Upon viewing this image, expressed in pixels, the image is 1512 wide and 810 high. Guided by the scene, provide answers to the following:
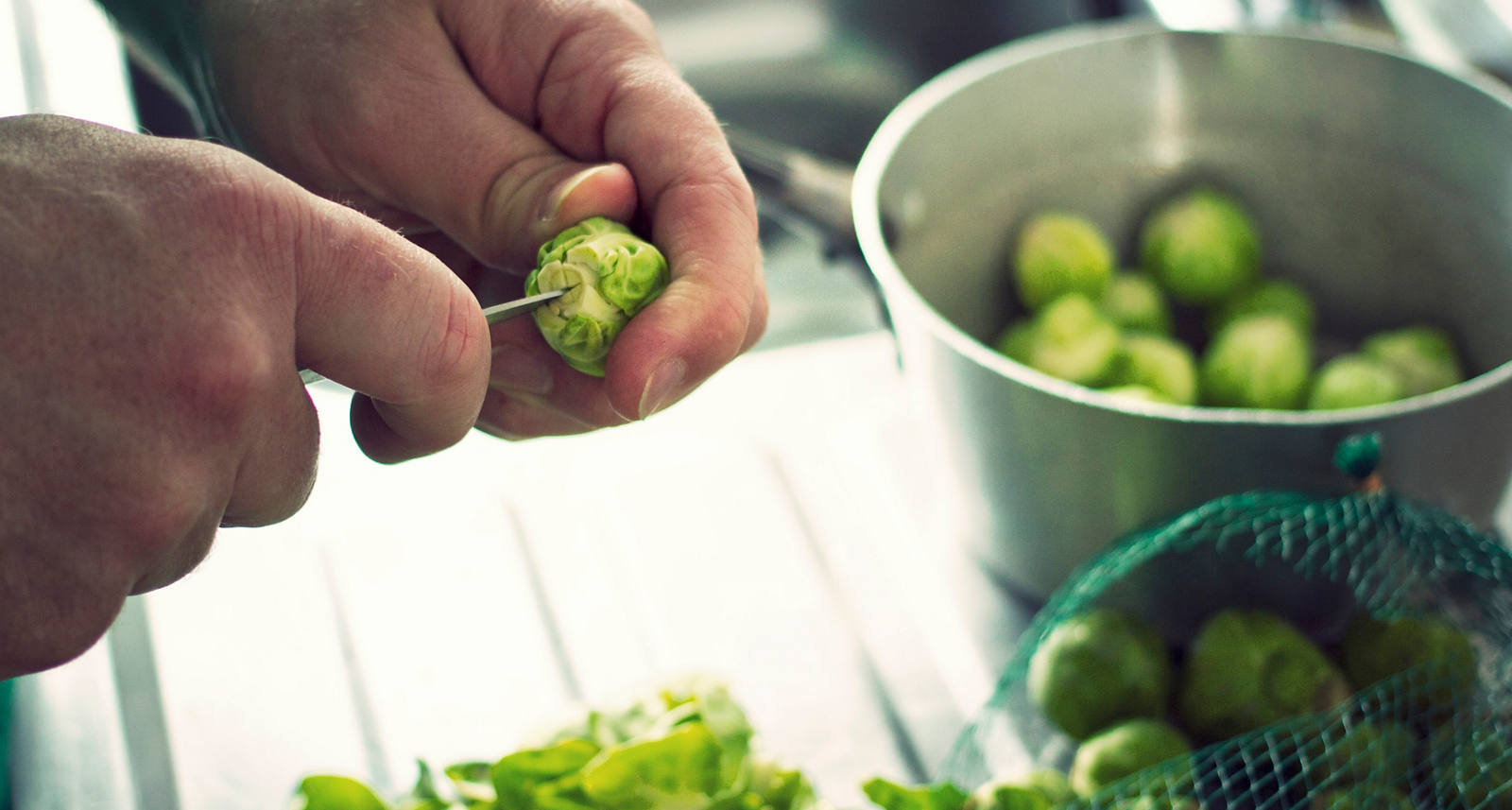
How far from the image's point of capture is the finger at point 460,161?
712 millimetres

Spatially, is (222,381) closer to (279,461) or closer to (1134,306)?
(279,461)

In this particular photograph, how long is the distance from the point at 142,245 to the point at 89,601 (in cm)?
13

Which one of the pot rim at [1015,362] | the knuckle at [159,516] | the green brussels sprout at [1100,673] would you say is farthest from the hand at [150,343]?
the green brussels sprout at [1100,673]

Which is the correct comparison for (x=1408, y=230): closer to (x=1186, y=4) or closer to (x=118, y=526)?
(x=1186, y=4)

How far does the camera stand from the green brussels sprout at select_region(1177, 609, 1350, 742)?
2.88ft

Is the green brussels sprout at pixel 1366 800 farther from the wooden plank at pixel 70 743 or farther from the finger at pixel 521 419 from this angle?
the wooden plank at pixel 70 743

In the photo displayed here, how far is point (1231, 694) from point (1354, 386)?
393 mm

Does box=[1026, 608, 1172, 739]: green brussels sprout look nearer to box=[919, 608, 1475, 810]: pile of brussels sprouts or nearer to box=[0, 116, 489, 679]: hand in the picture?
box=[919, 608, 1475, 810]: pile of brussels sprouts

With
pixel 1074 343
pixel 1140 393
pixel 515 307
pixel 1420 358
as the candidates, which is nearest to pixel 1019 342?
pixel 1074 343

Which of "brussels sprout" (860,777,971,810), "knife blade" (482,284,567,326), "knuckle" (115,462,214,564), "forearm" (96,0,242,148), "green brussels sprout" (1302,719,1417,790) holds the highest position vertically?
"forearm" (96,0,242,148)

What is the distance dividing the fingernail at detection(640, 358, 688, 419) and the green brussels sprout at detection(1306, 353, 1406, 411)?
0.77 meters

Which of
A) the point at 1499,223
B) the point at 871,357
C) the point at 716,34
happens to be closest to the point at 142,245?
the point at 871,357

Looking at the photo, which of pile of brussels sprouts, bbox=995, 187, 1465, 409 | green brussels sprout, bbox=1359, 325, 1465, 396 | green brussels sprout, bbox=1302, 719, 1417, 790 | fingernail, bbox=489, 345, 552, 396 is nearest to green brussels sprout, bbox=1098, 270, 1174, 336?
pile of brussels sprouts, bbox=995, 187, 1465, 409

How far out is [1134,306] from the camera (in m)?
1.31
